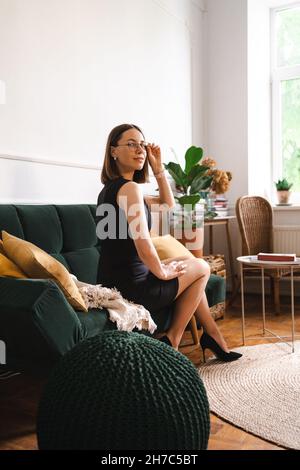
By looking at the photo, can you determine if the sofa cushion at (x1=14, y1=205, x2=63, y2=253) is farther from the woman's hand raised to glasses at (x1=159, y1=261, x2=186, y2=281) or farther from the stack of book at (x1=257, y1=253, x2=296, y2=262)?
the stack of book at (x1=257, y1=253, x2=296, y2=262)

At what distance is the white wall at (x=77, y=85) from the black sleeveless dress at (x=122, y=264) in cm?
64

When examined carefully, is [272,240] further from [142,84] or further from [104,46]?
[104,46]

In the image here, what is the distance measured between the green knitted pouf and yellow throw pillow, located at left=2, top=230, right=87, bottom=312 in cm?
66

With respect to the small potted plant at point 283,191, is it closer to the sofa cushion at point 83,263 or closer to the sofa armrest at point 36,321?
the sofa cushion at point 83,263

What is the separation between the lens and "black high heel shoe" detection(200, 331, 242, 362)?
8.20 ft

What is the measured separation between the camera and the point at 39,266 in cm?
185

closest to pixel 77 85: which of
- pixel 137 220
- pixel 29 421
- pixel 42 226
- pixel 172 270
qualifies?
pixel 42 226

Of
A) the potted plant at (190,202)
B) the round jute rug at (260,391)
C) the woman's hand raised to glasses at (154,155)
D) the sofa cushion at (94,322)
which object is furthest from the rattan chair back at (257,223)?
the sofa cushion at (94,322)

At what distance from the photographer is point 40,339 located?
1.65 meters
